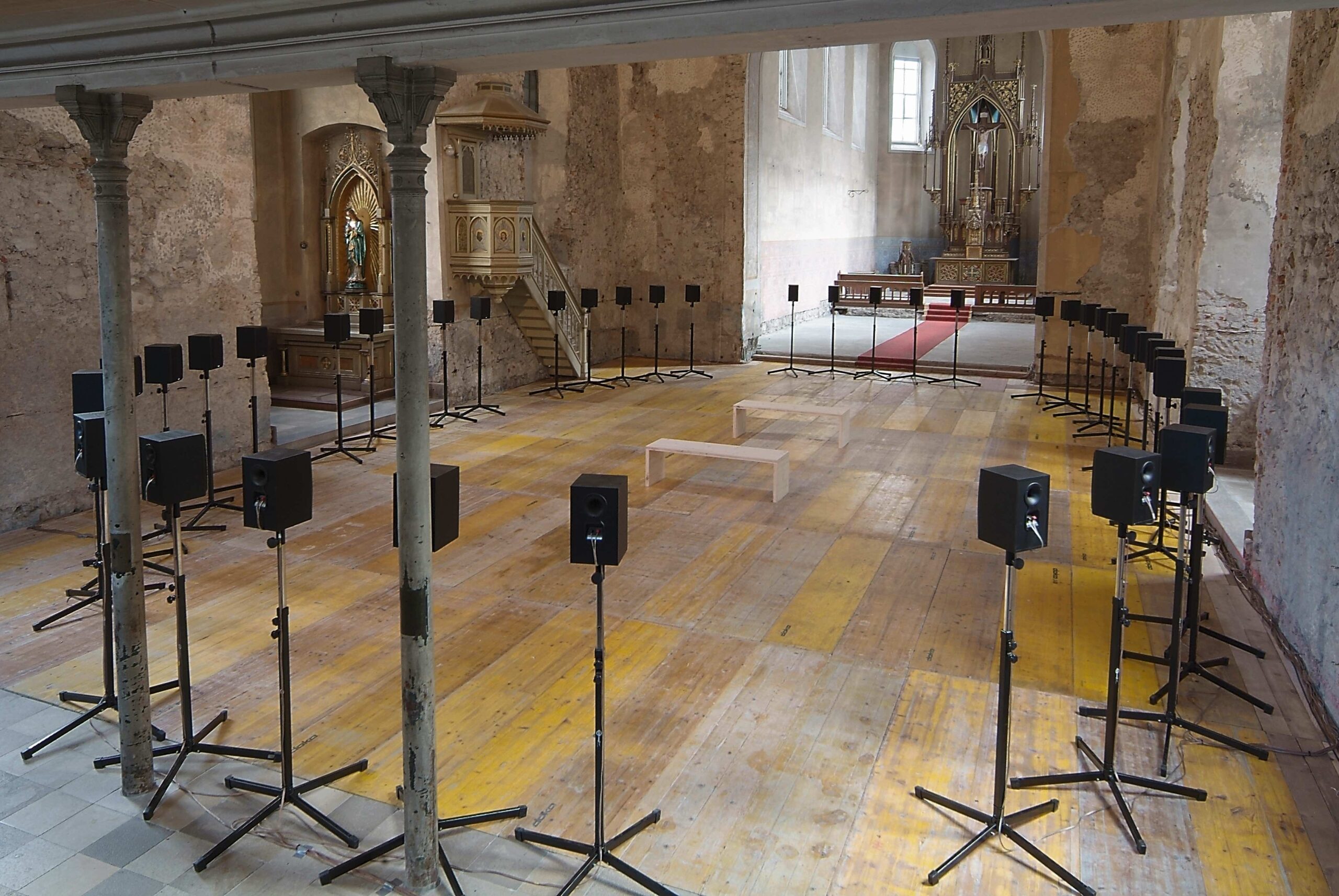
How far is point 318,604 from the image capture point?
19.3ft

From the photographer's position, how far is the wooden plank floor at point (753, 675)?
12.1 feet

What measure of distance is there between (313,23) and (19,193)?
16.7ft

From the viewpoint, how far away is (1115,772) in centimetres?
407

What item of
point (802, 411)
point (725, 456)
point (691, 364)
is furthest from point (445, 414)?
point (691, 364)

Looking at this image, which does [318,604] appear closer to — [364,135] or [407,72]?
[407,72]

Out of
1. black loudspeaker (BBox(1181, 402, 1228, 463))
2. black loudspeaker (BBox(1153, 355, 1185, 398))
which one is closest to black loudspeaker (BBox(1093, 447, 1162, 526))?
black loudspeaker (BBox(1181, 402, 1228, 463))

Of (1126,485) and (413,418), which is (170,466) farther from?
(1126,485)

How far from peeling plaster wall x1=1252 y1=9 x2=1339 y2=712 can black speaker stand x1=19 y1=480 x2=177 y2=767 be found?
4.91 metres

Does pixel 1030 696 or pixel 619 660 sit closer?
pixel 1030 696

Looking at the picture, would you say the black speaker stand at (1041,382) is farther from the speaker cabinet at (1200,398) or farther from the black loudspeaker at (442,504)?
the black loudspeaker at (442,504)

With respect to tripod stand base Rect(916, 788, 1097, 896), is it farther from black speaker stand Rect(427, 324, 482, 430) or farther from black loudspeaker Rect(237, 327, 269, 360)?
black speaker stand Rect(427, 324, 482, 430)

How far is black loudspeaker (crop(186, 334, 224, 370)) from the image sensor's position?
24.5 feet

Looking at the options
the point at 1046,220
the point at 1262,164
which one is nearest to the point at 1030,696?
the point at 1262,164

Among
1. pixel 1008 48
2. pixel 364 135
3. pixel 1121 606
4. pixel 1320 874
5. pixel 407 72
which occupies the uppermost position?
pixel 1008 48
